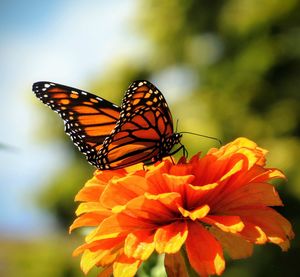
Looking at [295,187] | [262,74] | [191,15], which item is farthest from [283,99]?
[191,15]

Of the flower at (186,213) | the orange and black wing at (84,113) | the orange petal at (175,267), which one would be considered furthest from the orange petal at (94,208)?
the orange and black wing at (84,113)

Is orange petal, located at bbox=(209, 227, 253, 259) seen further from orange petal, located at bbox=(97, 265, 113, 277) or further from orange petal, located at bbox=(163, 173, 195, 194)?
orange petal, located at bbox=(97, 265, 113, 277)

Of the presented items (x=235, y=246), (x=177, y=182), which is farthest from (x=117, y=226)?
(x=235, y=246)

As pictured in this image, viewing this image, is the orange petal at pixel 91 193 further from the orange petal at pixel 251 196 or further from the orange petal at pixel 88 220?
the orange petal at pixel 251 196

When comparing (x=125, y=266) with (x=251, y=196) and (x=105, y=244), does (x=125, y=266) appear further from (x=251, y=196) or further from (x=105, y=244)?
(x=251, y=196)

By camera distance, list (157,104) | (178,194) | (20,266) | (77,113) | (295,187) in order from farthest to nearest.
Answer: (20,266) → (295,187) → (77,113) → (157,104) → (178,194)

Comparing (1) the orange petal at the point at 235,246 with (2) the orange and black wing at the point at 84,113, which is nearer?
(1) the orange petal at the point at 235,246

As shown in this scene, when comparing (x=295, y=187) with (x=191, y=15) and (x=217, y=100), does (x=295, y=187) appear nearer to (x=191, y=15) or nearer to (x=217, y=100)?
(x=217, y=100)
